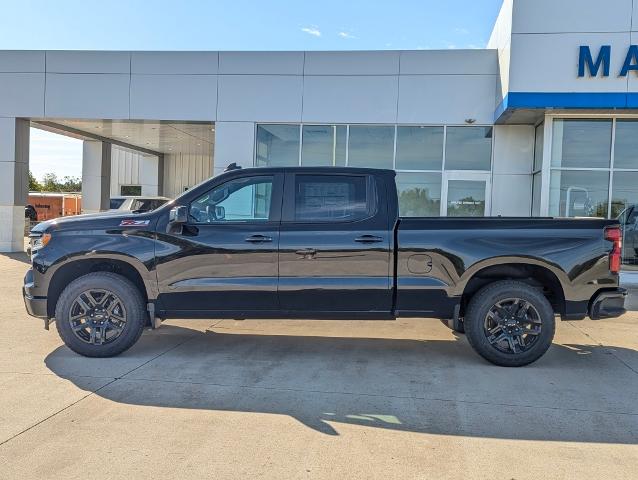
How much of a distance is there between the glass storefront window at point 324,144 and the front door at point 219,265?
9.06 meters

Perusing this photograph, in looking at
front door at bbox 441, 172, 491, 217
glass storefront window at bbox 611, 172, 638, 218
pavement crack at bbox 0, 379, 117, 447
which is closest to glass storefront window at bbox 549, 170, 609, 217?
glass storefront window at bbox 611, 172, 638, 218

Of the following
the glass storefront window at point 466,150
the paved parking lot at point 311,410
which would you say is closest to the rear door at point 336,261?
the paved parking lot at point 311,410

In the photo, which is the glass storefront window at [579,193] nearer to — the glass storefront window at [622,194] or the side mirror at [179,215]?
the glass storefront window at [622,194]

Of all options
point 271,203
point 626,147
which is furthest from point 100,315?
point 626,147

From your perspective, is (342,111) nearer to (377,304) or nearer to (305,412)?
(377,304)

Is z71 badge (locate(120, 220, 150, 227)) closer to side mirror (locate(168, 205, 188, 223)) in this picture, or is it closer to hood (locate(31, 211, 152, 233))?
hood (locate(31, 211, 152, 233))

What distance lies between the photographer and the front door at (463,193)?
14.3 m

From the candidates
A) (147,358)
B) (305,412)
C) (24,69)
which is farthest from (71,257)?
(24,69)

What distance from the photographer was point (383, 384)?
208 inches

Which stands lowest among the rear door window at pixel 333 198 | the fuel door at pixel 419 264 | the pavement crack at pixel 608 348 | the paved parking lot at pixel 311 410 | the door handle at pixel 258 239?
the paved parking lot at pixel 311 410

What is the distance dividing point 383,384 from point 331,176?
223 cm

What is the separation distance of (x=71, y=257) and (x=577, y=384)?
517cm

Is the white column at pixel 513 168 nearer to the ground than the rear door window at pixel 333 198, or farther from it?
farther from it

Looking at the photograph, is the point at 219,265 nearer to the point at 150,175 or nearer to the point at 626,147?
the point at 626,147
